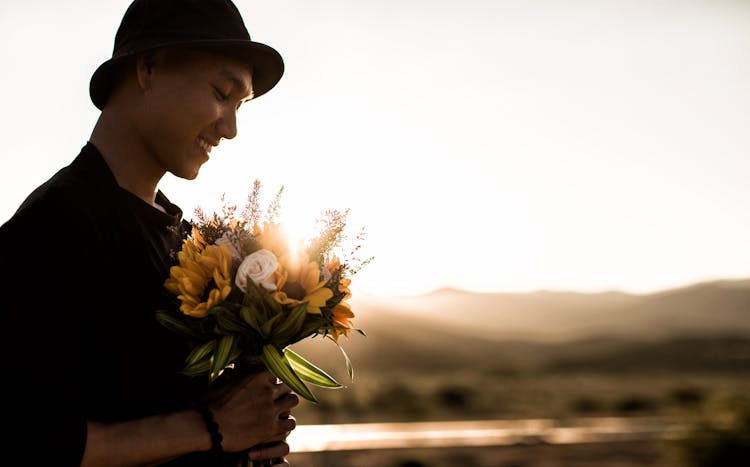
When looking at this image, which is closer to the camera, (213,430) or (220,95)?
(213,430)

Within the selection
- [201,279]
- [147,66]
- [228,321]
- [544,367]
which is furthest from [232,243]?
[544,367]

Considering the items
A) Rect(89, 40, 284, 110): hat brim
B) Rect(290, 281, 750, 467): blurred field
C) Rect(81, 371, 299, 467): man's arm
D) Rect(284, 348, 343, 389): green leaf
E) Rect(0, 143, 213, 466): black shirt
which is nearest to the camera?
Rect(0, 143, 213, 466): black shirt

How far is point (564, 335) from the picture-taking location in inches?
5241

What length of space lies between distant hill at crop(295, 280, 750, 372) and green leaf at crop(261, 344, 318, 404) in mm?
79107

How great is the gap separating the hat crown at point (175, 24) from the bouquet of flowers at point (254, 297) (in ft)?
1.81

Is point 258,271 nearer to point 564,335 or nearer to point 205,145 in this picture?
point 205,145

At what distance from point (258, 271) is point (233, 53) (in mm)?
753

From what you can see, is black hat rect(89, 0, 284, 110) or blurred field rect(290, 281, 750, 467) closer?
black hat rect(89, 0, 284, 110)

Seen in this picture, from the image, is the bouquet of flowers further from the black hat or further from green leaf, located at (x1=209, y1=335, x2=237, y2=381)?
the black hat

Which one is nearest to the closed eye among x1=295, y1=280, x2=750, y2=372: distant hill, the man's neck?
the man's neck

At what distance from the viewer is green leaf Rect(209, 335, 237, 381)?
6.33 feet

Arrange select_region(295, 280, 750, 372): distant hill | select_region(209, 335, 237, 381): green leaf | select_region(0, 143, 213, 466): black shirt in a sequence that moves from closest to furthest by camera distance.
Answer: select_region(0, 143, 213, 466): black shirt < select_region(209, 335, 237, 381): green leaf < select_region(295, 280, 750, 372): distant hill

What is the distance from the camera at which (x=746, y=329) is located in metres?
123

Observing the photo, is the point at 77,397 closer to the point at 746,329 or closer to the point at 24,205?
the point at 24,205
